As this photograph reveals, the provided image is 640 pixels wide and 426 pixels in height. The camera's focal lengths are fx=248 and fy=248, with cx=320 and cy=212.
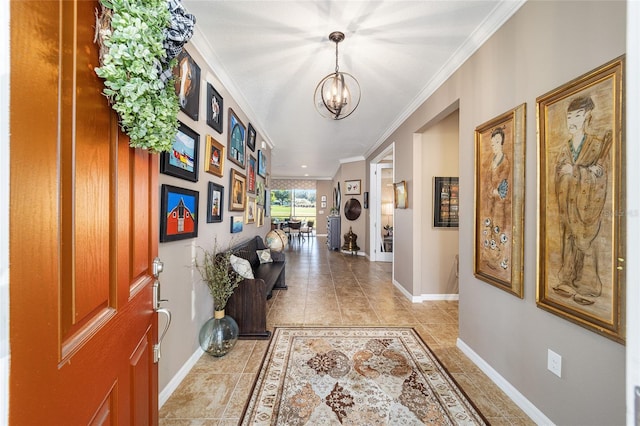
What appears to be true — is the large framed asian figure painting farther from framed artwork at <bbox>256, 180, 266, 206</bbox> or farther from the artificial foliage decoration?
framed artwork at <bbox>256, 180, 266, 206</bbox>

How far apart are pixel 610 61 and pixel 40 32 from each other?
6.48 feet

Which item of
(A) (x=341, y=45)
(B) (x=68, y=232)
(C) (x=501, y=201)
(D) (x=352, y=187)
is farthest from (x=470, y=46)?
(D) (x=352, y=187)

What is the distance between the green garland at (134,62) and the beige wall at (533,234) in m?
A: 1.86

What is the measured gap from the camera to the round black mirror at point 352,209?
7.15m

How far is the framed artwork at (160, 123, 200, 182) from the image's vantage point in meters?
1.64

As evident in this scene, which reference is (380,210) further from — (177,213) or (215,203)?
(177,213)

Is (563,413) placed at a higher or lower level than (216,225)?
lower

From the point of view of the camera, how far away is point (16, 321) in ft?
1.24

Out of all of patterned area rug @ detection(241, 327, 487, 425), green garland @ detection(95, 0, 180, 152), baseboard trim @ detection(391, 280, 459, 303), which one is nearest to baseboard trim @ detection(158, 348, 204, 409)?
patterned area rug @ detection(241, 327, 487, 425)

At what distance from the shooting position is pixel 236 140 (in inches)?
117

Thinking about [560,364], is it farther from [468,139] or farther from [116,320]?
[116,320]

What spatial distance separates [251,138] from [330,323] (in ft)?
9.03

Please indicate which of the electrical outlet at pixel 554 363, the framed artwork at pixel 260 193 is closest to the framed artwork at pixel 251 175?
the framed artwork at pixel 260 193
